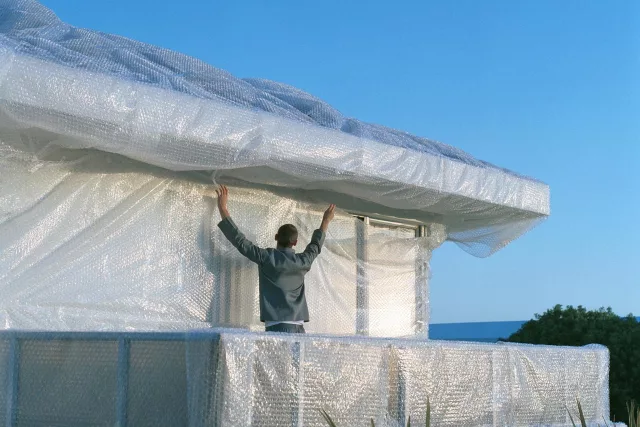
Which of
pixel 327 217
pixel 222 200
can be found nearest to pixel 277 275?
pixel 222 200

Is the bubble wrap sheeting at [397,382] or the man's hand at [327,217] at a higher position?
the man's hand at [327,217]

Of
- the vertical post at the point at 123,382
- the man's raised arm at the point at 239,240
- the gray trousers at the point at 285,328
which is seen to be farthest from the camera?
the gray trousers at the point at 285,328

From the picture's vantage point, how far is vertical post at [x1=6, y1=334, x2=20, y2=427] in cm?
514

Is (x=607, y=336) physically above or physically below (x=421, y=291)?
below

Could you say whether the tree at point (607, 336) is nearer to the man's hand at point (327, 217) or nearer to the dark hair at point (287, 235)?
the man's hand at point (327, 217)

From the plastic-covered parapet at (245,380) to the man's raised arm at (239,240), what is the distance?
1643 mm

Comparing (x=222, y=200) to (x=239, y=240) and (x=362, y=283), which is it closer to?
(x=239, y=240)

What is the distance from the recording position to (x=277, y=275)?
266 inches

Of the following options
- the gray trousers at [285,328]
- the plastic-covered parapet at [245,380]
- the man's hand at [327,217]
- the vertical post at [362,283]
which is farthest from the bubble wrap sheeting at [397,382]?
the vertical post at [362,283]

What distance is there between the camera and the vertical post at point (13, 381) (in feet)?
16.9

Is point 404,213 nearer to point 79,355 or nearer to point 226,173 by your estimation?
point 226,173

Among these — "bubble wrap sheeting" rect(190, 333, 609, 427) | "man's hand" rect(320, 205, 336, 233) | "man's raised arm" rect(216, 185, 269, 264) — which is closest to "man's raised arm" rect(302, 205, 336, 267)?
"man's hand" rect(320, 205, 336, 233)

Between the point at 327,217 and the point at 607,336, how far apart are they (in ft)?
18.3

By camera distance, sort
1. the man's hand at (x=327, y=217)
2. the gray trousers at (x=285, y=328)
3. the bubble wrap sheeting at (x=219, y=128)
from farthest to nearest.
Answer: the man's hand at (x=327, y=217) < the gray trousers at (x=285, y=328) < the bubble wrap sheeting at (x=219, y=128)
